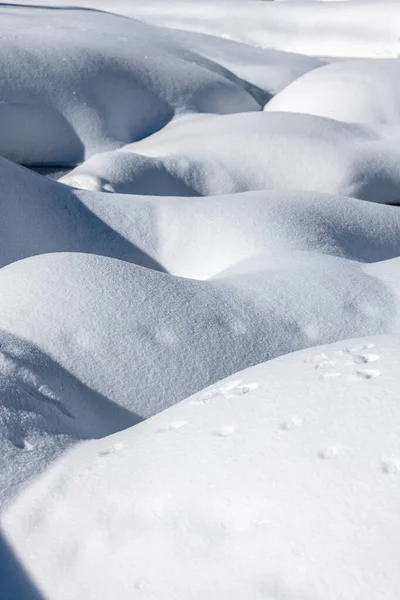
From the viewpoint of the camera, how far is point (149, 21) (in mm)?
4176

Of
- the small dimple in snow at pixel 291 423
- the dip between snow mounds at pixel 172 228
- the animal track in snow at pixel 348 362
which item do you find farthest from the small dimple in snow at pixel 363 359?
the dip between snow mounds at pixel 172 228

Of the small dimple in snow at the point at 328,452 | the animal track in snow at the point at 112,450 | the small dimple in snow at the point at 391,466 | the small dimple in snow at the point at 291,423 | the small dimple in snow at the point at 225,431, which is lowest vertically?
the animal track in snow at the point at 112,450

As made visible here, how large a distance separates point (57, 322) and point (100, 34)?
2053 millimetres

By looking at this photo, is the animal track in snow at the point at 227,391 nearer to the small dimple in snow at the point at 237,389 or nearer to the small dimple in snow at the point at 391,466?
the small dimple in snow at the point at 237,389

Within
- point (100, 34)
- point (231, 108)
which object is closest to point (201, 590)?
point (231, 108)

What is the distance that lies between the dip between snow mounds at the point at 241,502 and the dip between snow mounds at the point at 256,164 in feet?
3.82

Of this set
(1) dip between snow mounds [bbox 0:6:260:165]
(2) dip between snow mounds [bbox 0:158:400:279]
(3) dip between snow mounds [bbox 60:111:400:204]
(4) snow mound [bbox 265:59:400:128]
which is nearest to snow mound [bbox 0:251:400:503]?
(2) dip between snow mounds [bbox 0:158:400:279]

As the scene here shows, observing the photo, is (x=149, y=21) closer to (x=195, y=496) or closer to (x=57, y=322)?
(x=57, y=322)

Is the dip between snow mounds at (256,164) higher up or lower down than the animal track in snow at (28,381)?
lower down

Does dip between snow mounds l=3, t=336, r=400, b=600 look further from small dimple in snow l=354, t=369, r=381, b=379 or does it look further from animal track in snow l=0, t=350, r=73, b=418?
animal track in snow l=0, t=350, r=73, b=418

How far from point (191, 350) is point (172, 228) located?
0.51 meters

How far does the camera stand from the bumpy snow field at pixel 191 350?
2.20ft

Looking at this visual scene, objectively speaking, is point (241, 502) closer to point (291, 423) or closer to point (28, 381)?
point (291, 423)

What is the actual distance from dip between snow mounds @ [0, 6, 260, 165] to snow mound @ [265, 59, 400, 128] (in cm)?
15
